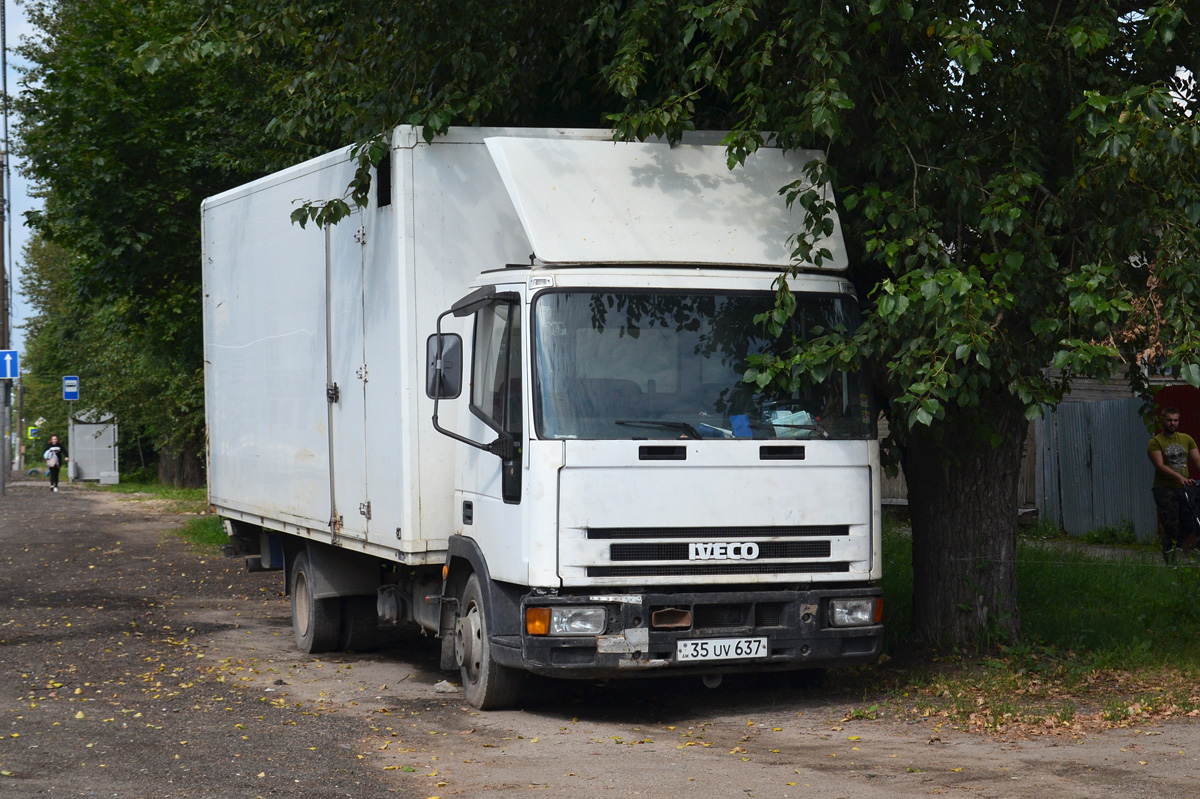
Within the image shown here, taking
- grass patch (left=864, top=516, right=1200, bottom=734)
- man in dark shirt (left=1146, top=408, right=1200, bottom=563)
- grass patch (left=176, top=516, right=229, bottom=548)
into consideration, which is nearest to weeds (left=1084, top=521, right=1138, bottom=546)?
man in dark shirt (left=1146, top=408, right=1200, bottom=563)

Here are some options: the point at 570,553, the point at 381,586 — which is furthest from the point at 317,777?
Answer: the point at 381,586

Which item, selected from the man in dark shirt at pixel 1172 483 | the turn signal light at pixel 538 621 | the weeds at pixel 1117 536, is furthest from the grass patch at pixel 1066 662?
the weeds at pixel 1117 536

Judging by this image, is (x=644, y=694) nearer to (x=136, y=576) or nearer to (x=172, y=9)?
(x=136, y=576)

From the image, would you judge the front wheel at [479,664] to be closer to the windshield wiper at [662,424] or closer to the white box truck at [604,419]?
the white box truck at [604,419]

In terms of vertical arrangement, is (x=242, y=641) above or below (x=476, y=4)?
below

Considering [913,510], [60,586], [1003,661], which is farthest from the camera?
[60,586]

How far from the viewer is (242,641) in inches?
456

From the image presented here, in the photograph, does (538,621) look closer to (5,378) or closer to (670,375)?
(670,375)

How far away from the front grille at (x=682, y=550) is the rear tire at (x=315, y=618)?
12.6 ft

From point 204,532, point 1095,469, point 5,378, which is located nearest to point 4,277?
point 5,378

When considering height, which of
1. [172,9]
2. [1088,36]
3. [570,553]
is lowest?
[570,553]

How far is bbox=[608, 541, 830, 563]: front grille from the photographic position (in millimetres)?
7504

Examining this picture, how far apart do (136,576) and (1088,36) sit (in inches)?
516

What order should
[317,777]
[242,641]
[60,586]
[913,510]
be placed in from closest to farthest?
[317,777], [913,510], [242,641], [60,586]
